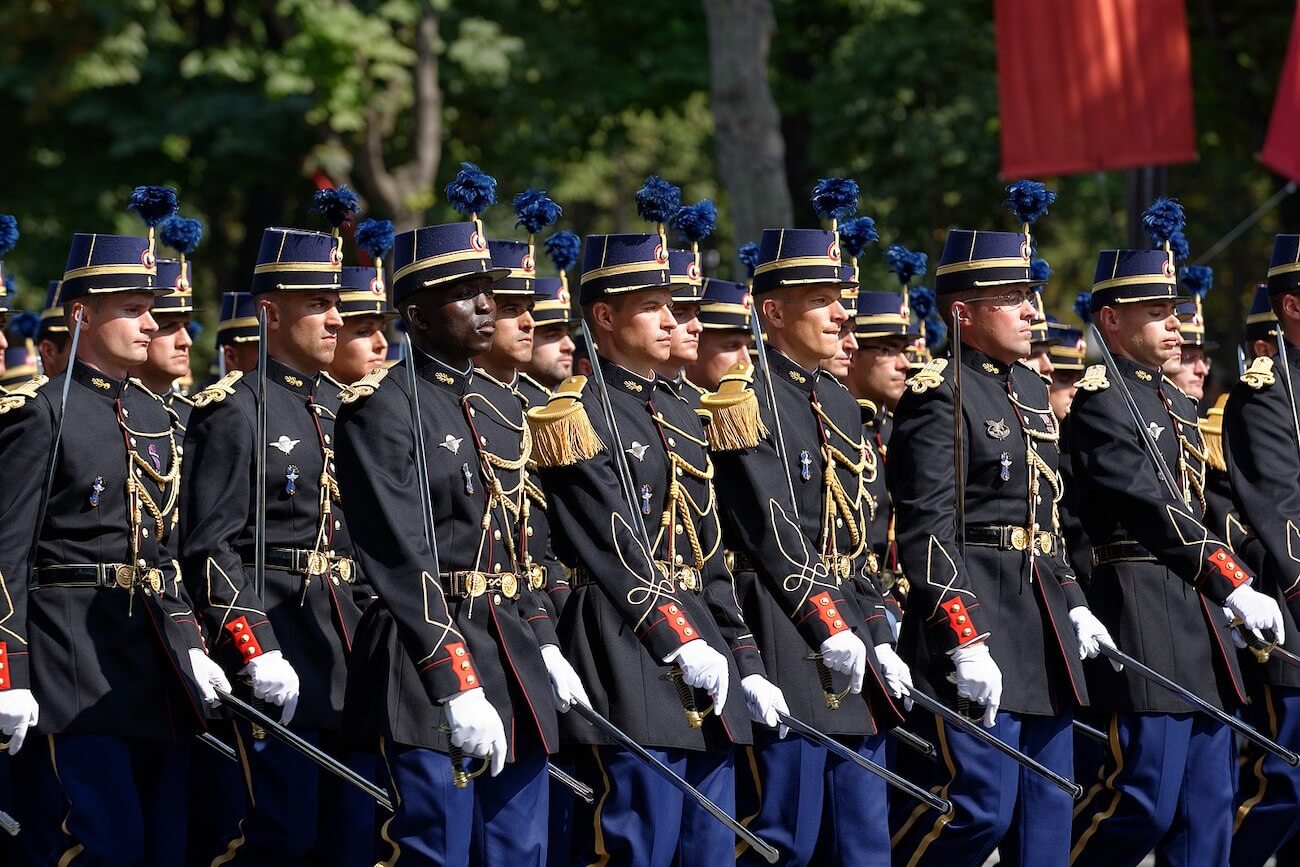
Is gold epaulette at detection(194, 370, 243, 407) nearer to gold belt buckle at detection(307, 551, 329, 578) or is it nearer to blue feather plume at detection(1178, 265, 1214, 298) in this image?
gold belt buckle at detection(307, 551, 329, 578)

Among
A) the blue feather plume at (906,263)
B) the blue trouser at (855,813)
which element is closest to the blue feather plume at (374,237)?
the blue feather plume at (906,263)

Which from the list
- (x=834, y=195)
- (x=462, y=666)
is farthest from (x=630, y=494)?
(x=834, y=195)

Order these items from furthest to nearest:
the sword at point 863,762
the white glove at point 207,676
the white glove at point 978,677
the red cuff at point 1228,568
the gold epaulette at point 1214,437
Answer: the gold epaulette at point 1214,437
the red cuff at point 1228,568
the white glove at point 978,677
the sword at point 863,762
the white glove at point 207,676

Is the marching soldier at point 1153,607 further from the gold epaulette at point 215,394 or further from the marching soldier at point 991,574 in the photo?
the gold epaulette at point 215,394

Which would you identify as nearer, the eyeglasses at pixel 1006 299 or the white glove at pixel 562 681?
the white glove at pixel 562 681

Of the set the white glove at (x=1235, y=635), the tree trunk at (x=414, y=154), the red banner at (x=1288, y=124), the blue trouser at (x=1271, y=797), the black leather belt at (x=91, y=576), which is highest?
the tree trunk at (x=414, y=154)

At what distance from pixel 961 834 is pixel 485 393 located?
224 centimetres

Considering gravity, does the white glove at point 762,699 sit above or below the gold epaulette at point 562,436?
Answer: below

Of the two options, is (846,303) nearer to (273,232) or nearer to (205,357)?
(273,232)

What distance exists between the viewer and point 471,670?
5.61 metres

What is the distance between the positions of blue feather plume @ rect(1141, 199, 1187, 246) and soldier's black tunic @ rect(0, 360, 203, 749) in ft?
12.1

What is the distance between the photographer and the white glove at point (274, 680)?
21.3 feet

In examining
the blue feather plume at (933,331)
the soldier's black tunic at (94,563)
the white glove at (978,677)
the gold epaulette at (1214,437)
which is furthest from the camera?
the blue feather plume at (933,331)

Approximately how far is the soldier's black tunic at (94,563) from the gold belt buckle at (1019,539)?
2.64 metres
